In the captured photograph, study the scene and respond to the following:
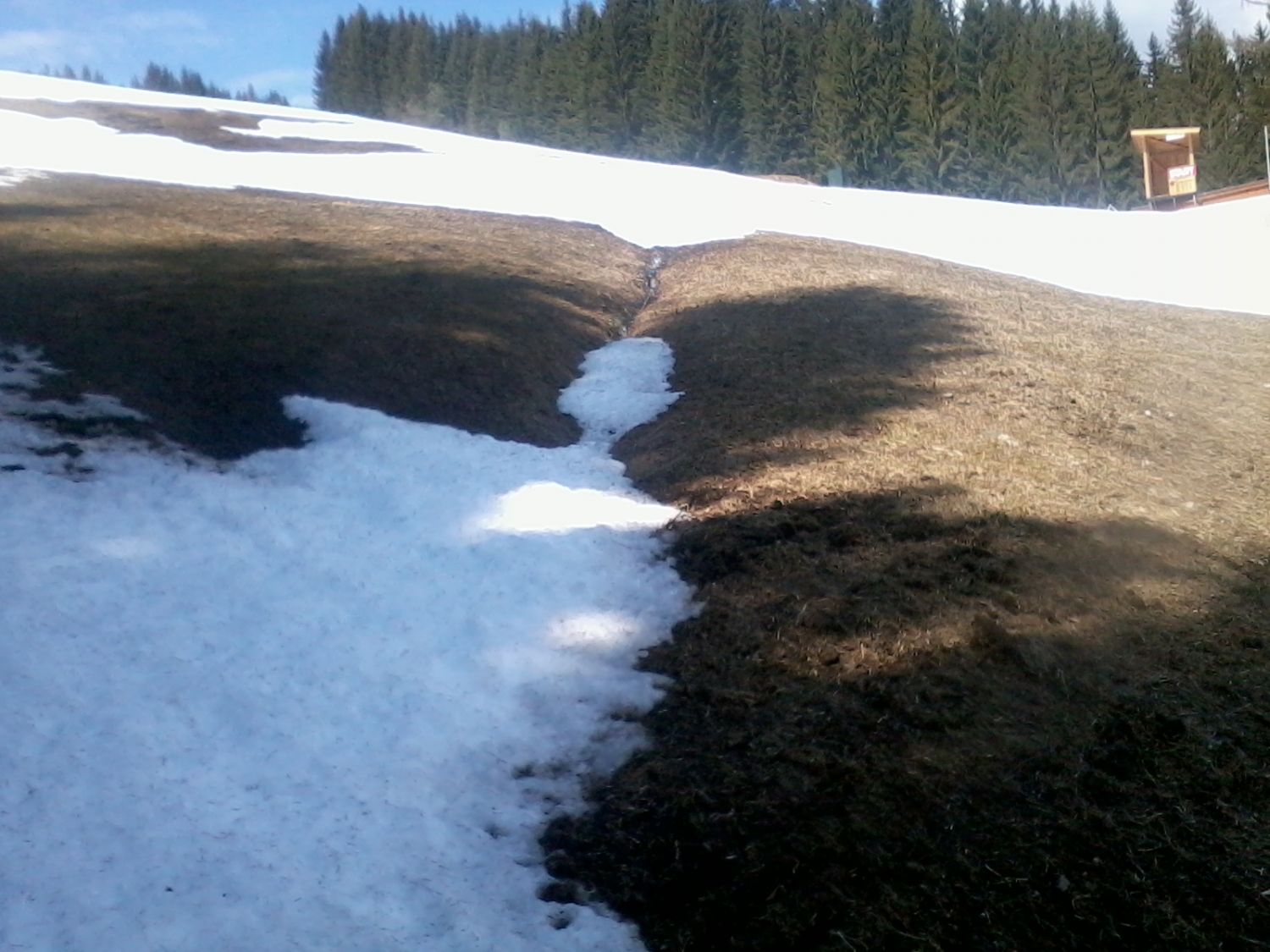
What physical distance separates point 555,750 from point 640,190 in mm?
21856

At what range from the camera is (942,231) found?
2455 centimetres

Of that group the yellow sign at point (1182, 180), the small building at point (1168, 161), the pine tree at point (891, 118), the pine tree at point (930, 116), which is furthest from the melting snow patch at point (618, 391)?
the pine tree at point (891, 118)

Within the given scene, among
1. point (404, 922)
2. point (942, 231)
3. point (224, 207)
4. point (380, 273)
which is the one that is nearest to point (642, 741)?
point (404, 922)

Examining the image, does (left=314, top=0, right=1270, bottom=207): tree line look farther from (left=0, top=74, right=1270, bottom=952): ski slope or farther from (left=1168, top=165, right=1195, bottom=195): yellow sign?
(left=0, top=74, right=1270, bottom=952): ski slope

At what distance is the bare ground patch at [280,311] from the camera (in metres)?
9.37

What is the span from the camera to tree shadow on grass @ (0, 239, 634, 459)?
9078 millimetres

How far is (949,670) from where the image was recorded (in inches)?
Answer: 242

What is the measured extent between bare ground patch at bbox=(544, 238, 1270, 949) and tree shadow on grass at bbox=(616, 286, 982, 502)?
0.17ft

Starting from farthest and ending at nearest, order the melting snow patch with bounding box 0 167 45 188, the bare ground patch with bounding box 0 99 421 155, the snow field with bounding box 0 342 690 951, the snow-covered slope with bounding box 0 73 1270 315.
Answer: the bare ground patch with bounding box 0 99 421 155 < the snow-covered slope with bounding box 0 73 1270 315 < the melting snow patch with bounding box 0 167 45 188 < the snow field with bounding box 0 342 690 951

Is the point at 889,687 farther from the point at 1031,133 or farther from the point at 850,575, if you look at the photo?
the point at 1031,133

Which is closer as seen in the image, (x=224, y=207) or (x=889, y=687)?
(x=889, y=687)

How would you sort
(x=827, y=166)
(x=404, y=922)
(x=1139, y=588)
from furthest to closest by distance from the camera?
(x=827, y=166), (x=1139, y=588), (x=404, y=922)

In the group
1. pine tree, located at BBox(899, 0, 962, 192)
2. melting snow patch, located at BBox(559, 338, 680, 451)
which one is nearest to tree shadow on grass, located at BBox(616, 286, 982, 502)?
melting snow patch, located at BBox(559, 338, 680, 451)

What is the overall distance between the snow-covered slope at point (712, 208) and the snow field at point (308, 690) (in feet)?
43.3
